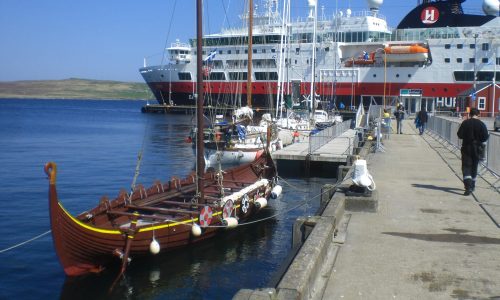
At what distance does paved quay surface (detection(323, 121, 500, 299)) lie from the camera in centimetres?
598

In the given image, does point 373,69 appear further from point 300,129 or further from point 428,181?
point 428,181

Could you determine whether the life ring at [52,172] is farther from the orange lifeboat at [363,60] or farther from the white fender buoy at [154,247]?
the orange lifeboat at [363,60]

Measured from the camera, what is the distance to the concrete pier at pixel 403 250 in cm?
584

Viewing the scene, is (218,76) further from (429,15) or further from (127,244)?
(127,244)

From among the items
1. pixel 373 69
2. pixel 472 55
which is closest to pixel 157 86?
pixel 373 69

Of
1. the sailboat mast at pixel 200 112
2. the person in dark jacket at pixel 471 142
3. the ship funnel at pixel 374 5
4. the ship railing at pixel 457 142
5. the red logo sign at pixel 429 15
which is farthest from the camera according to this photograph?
the ship funnel at pixel 374 5

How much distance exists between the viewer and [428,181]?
1338cm

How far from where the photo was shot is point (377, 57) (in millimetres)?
67625

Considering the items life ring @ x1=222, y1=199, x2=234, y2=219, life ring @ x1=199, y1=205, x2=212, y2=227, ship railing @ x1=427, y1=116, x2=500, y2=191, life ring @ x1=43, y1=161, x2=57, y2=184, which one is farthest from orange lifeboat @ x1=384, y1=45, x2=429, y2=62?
life ring @ x1=43, y1=161, x2=57, y2=184

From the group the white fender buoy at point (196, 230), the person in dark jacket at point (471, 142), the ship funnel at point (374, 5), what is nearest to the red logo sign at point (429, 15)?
the ship funnel at point (374, 5)

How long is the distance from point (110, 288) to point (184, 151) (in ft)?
88.2

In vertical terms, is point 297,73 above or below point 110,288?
above

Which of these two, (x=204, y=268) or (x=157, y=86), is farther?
(x=157, y=86)

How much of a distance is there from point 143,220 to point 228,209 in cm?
208
